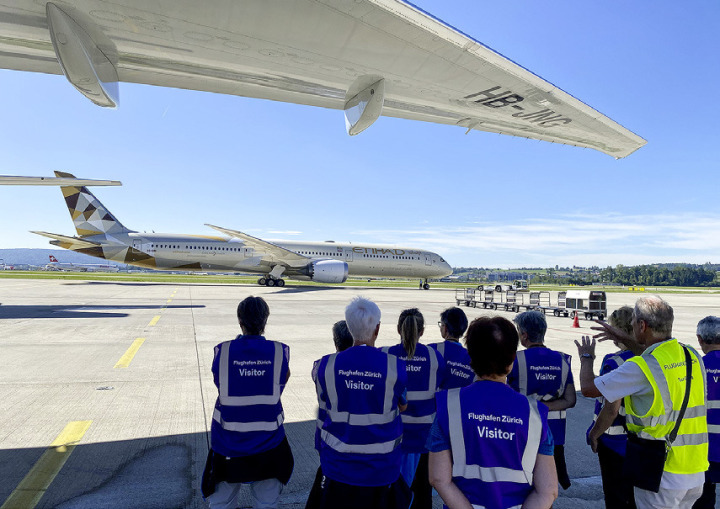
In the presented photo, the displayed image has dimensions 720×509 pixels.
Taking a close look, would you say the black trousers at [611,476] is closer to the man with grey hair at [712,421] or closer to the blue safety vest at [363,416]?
the man with grey hair at [712,421]

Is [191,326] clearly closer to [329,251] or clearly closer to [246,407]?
[246,407]

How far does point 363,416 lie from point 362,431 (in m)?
0.08

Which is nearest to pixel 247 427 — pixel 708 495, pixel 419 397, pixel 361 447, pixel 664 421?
pixel 361 447

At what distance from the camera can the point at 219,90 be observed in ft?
16.0

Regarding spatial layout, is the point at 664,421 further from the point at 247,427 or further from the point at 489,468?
the point at 247,427

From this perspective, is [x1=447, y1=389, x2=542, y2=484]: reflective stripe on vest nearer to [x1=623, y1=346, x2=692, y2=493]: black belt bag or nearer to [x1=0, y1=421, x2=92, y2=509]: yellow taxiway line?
[x1=623, y1=346, x2=692, y2=493]: black belt bag

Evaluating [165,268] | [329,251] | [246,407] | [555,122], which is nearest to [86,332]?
[246,407]

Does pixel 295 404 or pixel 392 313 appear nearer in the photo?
pixel 295 404

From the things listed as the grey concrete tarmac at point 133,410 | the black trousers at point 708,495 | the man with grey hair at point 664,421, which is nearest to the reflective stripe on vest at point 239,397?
the grey concrete tarmac at point 133,410

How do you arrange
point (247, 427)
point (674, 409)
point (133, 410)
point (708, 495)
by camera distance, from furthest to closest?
point (133, 410)
point (708, 495)
point (247, 427)
point (674, 409)

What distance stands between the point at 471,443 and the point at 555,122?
4398 millimetres

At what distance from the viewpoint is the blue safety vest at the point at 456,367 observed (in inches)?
137

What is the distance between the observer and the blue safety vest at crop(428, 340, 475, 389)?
3.48 metres

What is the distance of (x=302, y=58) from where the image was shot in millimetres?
4105
